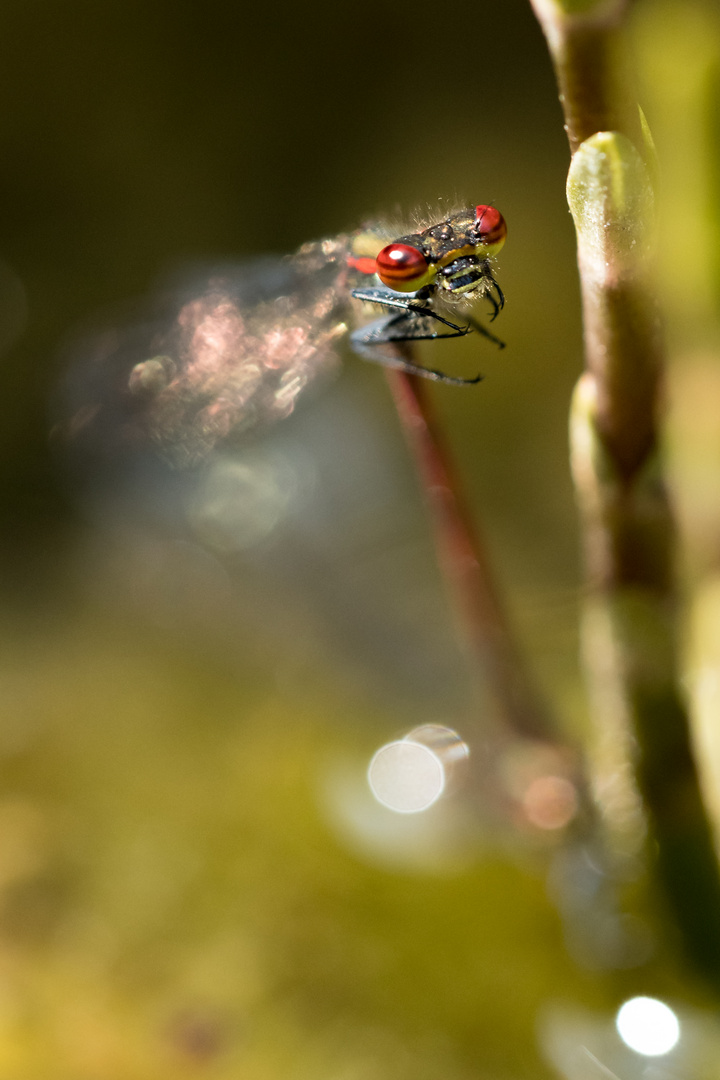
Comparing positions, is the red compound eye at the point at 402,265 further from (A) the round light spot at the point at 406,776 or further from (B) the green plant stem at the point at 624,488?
(A) the round light spot at the point at 406,776

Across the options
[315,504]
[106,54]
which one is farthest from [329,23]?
[315,504]

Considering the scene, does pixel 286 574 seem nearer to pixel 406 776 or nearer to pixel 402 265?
pixel 406 776

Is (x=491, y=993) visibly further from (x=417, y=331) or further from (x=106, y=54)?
(x=106, y=54)

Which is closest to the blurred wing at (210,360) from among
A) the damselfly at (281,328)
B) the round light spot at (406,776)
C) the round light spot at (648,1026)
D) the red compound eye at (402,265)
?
the damselfly at (281,328)

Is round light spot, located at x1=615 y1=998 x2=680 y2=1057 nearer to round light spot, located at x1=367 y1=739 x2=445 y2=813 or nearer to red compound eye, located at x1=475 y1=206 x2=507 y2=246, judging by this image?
round light spot, located at x1=367 y1=739 x2=445 y2=813

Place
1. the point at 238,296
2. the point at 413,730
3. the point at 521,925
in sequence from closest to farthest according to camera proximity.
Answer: the point at 521,925
the point at 238,296
the point at 413,730

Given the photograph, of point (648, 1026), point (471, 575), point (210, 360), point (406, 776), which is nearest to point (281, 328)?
point (210, 360)
